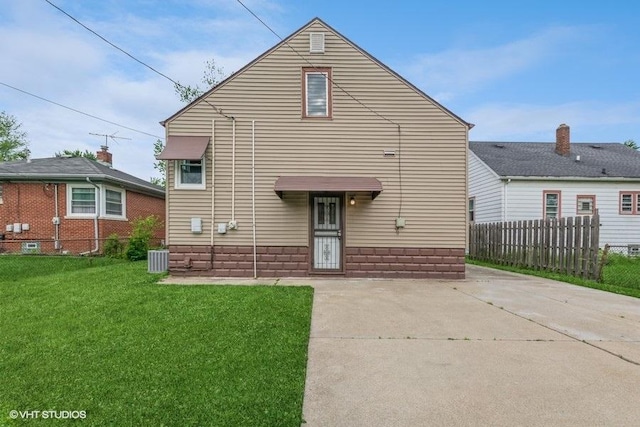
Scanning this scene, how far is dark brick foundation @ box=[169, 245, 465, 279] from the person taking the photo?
8.87 meters

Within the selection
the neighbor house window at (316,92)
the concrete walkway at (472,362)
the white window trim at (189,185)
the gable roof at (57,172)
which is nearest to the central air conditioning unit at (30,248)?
the gable roof at (57,172)

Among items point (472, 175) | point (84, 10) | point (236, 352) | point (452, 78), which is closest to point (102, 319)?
point (236, 352)

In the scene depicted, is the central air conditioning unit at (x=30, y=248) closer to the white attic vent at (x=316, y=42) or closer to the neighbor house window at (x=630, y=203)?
the white attic vent at (x=316, y=42)

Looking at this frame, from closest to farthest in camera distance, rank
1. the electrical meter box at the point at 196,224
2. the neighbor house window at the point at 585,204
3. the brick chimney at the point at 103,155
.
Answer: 1. the electrical meter box at the point at 196,224
2. the neighbor house window at the point at 585,204
3. the brick chimney at the point at 103,155

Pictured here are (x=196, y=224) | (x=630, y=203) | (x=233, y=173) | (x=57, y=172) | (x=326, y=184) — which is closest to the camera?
Answer: (x=326, y=184)

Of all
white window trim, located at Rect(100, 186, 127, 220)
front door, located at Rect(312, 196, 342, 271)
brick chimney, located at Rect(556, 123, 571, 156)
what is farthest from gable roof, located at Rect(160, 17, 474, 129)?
brick chimney, located at Rect(556, 123, 571, 156)

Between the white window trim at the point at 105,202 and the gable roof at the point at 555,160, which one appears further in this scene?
the gable roof at the point at 555,160

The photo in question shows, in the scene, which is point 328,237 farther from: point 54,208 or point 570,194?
point 570,194

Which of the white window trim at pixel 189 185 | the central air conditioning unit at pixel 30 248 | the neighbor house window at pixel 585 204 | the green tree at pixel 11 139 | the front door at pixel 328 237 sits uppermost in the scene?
the green tree at pixel 11 139

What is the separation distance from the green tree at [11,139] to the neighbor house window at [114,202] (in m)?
24.6

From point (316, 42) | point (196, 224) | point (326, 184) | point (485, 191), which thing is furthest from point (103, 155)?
point (485, 191)

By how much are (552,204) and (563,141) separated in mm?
4180

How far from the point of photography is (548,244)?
10.5 metres

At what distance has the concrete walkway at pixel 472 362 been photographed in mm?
2666
